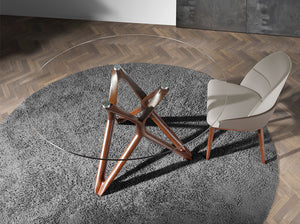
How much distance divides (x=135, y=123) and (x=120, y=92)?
0.66 m

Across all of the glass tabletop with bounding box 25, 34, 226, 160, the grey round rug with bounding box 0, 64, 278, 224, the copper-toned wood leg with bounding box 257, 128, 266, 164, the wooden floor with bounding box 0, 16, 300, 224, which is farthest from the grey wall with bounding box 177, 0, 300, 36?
the copper-toned wood leg with bounding box 257, 128, 266, 164

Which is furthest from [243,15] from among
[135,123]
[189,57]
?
[135,123]

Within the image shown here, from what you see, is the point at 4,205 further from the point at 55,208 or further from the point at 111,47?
the point at 111,47

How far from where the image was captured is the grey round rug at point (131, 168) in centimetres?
243

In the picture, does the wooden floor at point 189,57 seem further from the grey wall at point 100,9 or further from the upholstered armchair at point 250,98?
the upholstered armchair at point 250,98

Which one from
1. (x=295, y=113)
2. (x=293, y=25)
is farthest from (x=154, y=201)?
(x=293, y=25)

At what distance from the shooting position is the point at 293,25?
4.04 m

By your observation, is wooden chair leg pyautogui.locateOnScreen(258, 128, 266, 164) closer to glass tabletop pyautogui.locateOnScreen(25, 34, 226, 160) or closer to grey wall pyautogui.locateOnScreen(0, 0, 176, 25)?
glass tabletop pyautogui.locateOnScreen(25, 34, 226, 160)

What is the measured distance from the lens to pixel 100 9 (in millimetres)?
4625

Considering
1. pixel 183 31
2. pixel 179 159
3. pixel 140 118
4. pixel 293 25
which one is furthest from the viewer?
pixel 183 31

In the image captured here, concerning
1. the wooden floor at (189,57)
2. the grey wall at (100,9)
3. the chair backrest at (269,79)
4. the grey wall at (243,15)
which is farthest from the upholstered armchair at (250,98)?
the grey wall at (100,9)

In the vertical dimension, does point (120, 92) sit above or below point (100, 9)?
below

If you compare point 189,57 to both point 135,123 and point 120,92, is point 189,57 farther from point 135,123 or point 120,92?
point 135,123

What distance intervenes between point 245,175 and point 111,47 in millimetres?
1665
